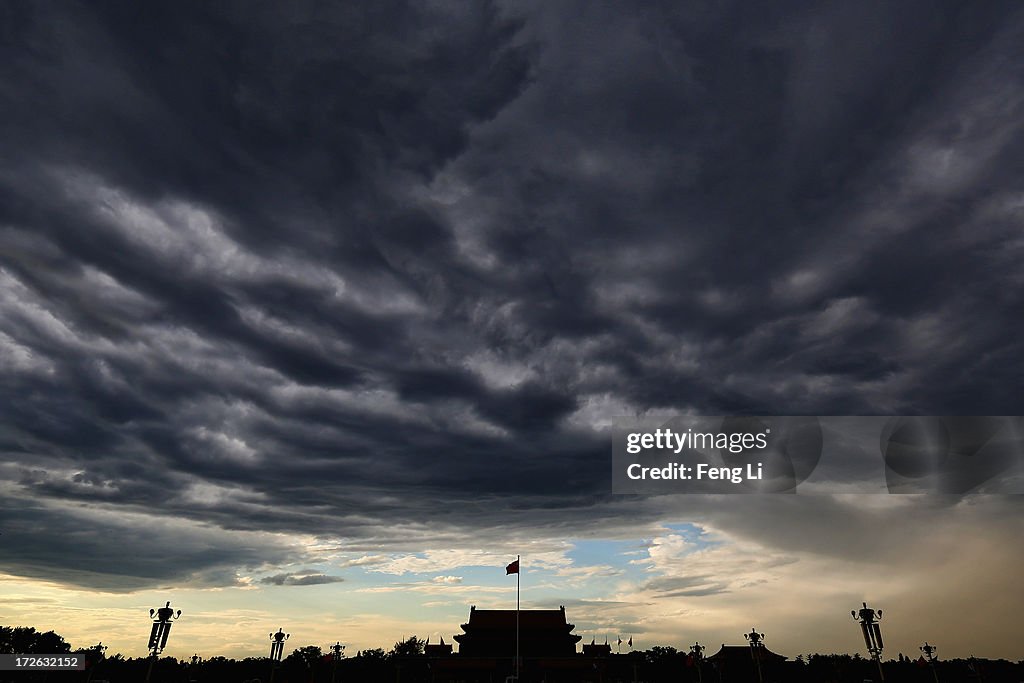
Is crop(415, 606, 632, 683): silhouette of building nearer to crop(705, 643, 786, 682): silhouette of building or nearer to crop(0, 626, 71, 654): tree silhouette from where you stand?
crop(705, 643, 786, 682): silhouette of building

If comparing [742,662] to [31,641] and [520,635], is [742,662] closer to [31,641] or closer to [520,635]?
[520,635]

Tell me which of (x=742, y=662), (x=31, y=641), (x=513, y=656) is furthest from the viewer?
(x=31, y=641)

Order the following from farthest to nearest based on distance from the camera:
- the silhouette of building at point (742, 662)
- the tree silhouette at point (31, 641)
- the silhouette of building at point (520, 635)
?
1. the tree silhouette at point (31, 641)
2. the silhouette of building at point (742, 662)
3. the silhouette of building at point (520, 635)

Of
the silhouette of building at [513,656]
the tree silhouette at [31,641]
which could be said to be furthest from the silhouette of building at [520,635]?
the tree silhouette at [31,641]

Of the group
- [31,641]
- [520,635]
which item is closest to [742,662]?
[520,635]

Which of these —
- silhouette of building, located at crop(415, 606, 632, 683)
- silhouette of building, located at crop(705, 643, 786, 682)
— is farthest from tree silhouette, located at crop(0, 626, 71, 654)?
silhouette of building, located at crop(705, 643, 786, 682)

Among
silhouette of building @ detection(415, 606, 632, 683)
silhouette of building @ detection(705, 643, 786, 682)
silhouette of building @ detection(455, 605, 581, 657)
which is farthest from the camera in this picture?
silhouette of building @ detection(705, 643, 786, 682)

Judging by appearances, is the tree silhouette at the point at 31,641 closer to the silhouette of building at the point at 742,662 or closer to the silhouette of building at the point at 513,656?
the silhouette of building at the point at 513,656

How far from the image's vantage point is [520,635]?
221 feet

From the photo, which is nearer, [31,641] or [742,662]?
[742,662]

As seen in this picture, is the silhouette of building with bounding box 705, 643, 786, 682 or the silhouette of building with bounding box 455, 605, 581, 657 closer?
the silhouette of building with bounding box 455, 605, 581, 657

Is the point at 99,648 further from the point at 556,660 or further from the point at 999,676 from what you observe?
the point at 999,676

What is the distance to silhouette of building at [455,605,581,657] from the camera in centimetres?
6669

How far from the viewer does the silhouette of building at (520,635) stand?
66688 millimetres
